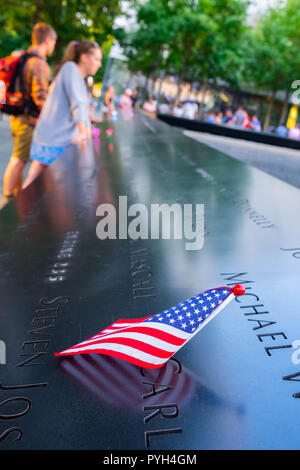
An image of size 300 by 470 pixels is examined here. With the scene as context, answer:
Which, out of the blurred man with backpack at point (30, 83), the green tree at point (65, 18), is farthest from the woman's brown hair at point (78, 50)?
the green tree at point (65, 18)

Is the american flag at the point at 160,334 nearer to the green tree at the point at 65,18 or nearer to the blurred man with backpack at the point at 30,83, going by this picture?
the blurred man with backpack at the point at 30,83

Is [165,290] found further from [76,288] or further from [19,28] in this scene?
[19,28]

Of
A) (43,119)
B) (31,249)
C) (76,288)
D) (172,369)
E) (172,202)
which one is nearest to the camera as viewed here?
(172,369)

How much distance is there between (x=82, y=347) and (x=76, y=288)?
1.83 feet

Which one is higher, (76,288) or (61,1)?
(61,1)

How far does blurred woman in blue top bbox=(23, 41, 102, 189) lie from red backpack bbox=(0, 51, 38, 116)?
1.92 feet

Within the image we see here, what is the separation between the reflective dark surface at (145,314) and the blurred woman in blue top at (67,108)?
830 mm

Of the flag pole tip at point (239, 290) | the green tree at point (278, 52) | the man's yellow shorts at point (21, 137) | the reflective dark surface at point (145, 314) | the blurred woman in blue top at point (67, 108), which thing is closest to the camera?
the reflective dark surface at point (145, 314)

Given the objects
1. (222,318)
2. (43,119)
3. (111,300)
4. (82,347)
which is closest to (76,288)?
(111,300)

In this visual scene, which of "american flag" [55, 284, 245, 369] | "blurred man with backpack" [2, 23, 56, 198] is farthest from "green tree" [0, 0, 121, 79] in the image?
"american flag" [55, 284, 245, 369]

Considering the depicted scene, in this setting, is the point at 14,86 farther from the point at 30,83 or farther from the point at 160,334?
the point at 160,334

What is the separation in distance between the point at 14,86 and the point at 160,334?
151 inches

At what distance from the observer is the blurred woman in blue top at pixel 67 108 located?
3.68 m

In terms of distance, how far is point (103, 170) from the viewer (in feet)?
14.7
